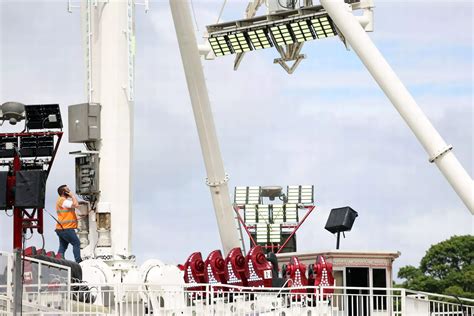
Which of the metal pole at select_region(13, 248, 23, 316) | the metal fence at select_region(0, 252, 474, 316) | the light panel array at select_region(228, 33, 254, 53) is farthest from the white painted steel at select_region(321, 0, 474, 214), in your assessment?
the light panel array at select_region(228, 33, 254, 53)

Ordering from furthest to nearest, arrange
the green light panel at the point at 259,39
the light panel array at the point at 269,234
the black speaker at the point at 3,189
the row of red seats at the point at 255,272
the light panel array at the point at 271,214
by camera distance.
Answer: the light panel array at the point at 271,214 < the light panel array at the point at 269,234 < the green light panel at the point at 259,39 < the row of red seats at the point at 255,272 < the black speaker at the point at 3,189

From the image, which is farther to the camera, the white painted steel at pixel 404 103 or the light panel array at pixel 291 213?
the light panel array at pixel 291 213

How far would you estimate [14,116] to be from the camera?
1335 inches

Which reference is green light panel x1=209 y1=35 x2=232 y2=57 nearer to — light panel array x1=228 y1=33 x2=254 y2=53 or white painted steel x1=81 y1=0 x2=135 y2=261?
light panel array x1=228 y1=33 x2=254 y2=53

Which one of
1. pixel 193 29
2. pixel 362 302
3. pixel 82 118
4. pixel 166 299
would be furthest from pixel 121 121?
pixel 362 302

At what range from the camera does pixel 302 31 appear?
53281 millimetres

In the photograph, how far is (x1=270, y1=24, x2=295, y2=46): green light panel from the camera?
53.7m

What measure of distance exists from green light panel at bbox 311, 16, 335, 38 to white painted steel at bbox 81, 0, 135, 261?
1073 centimetres

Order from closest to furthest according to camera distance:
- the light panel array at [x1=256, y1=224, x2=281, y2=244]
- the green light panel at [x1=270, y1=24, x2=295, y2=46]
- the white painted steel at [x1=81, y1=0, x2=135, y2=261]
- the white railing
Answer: the white railing < the white painted steel at [x1=81, y1=0, x2=135, y2=261] < the green light panel at [x1=270, y1=24, x2=295, y2=46] < the light panel array at [x1=256, y1=224, x2=281, y2=244]

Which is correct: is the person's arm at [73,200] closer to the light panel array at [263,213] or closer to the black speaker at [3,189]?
the black speaker at [3,189]

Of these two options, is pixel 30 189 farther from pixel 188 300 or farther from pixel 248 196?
pixel 248 196

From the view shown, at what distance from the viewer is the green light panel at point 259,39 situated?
178ft

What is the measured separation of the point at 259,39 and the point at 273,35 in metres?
0.74

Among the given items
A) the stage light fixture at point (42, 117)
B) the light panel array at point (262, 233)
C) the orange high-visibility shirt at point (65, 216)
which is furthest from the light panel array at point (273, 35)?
the stage light fixture at point (42, 117)
